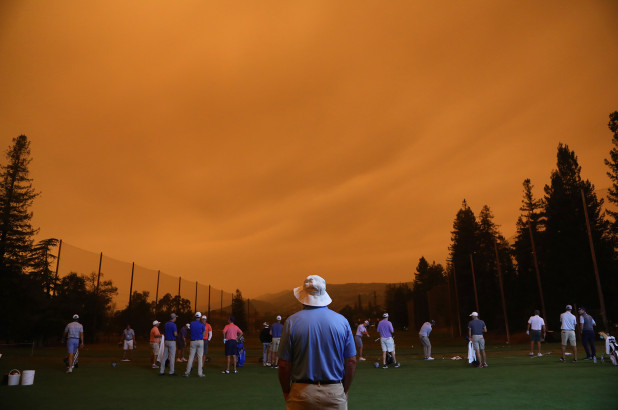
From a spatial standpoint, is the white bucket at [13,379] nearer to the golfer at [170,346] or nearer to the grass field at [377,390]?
the grass field at [377,390]

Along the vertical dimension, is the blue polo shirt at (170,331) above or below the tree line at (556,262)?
below

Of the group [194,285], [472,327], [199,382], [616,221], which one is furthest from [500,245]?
[199,382]

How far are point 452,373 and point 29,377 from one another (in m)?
13.1

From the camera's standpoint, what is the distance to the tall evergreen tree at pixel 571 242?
177ft

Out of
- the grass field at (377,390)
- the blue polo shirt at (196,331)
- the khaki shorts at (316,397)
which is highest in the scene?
the blue polo shirt at (196,331)

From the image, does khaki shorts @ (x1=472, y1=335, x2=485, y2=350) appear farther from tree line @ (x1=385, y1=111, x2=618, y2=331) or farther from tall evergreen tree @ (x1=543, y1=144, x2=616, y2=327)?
tall evergreen tree @ (x1=543, y1=144, x2=616, y2=327)

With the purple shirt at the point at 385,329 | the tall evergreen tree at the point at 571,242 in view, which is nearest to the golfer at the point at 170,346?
the purple shirt at the point at 385,329

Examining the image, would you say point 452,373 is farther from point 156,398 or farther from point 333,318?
point 333,318

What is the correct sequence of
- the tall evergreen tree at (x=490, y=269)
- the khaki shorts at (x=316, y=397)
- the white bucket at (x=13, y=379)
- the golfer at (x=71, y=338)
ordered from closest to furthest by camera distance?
the khaki shorts at (x=316, y=397) < the white bucket at (x=13, y=379) < the golfer at (x=71, y=338) < the tall evergreen tree at (x=490, y=269)

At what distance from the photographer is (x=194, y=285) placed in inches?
2547

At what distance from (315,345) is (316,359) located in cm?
13

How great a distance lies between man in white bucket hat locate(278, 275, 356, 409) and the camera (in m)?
4.55

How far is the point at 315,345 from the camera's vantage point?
4.62m

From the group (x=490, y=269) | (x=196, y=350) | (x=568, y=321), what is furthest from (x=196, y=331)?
(x=490, y=269)
